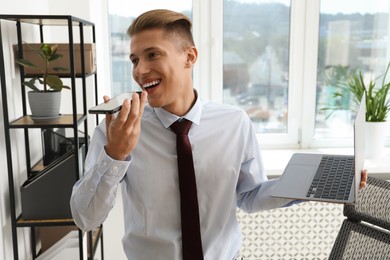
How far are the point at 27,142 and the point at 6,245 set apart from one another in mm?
386

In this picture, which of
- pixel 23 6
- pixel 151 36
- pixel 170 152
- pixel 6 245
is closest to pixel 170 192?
pixel 170 152

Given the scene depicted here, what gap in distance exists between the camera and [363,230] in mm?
1678

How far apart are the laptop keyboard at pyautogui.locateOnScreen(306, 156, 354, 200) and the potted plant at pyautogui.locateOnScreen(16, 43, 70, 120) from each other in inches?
36.1

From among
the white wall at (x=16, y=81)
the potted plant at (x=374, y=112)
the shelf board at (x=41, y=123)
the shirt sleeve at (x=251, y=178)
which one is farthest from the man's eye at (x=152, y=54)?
the potted plant at (x=374, y=112)

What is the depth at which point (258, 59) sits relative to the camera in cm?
267

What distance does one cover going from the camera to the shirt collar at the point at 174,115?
1.38 meters

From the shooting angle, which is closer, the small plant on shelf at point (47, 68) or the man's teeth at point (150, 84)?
the man's teeth at point (150, 84)

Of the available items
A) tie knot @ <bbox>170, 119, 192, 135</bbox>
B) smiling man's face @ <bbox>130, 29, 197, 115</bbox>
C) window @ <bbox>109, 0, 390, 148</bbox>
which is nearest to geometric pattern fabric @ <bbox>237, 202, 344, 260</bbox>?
window @ <bbox>109, 0, 390, 148</bbox>

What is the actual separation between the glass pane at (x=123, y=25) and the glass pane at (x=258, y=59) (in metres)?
0.29

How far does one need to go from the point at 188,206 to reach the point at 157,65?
400 millimetres

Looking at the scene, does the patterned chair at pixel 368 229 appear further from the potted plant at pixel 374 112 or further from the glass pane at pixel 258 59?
the glass pane at pixel 258 59

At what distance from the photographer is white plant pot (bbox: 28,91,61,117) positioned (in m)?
1.65

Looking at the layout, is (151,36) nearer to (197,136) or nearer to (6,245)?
(197,136)

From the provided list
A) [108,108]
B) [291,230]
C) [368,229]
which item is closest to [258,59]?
[291,230]
